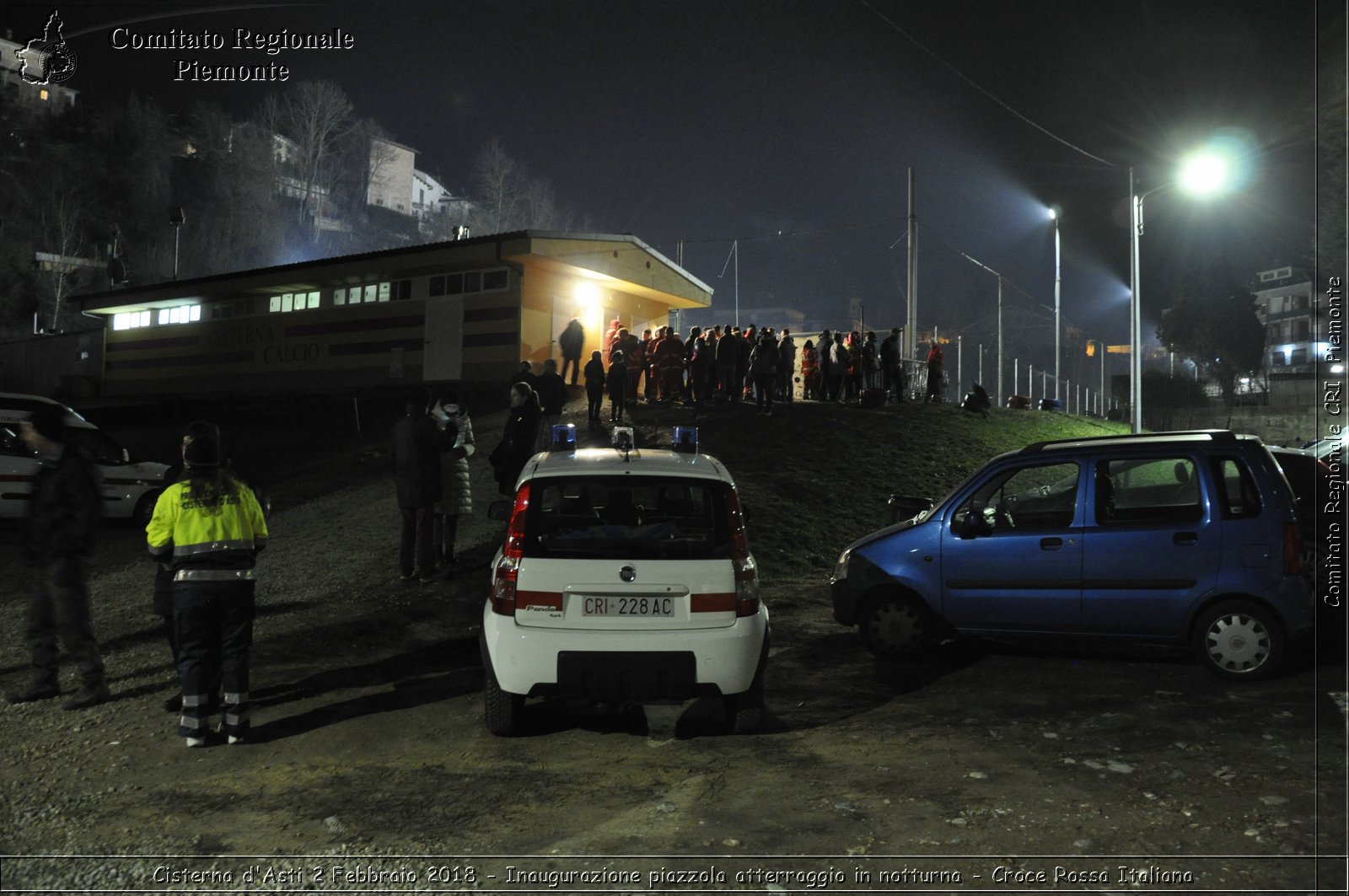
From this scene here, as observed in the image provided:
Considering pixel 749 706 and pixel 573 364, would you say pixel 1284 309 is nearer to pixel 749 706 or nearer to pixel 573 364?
pixel 573 364

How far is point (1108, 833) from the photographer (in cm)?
429

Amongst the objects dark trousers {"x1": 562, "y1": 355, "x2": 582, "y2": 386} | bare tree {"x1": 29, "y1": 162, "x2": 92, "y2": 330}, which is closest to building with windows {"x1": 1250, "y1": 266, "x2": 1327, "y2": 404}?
dark trousers {"x1": 562, "y1": 355, "x2": 582, "y2": 386}

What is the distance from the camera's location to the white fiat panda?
547 cm

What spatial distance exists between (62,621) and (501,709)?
3.20 meters

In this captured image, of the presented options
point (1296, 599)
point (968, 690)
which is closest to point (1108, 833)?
point (968, 690)

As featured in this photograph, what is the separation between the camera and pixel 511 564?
5637 millimetres

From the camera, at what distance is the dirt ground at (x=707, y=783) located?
13.0ft

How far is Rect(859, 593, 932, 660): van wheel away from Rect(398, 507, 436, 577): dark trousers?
15.3ft

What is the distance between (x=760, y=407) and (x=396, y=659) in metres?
13.7

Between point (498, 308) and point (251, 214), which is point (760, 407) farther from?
point (251, 214)

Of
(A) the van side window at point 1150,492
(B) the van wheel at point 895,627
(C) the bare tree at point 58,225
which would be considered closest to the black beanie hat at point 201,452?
(B) the van wheel at point 895,627

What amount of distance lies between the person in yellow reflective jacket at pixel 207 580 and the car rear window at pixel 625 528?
175 centimetres

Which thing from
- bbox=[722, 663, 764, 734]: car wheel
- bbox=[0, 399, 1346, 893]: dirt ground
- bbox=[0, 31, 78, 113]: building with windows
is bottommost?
bbox=[0, 399, 1346, 893]: dirt ground

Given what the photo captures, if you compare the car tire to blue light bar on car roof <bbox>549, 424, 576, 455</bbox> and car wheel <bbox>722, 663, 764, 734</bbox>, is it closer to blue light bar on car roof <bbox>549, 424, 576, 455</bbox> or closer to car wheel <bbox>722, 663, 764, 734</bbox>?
car wheel <bbox>722, 663, 764, 734</bbox>
